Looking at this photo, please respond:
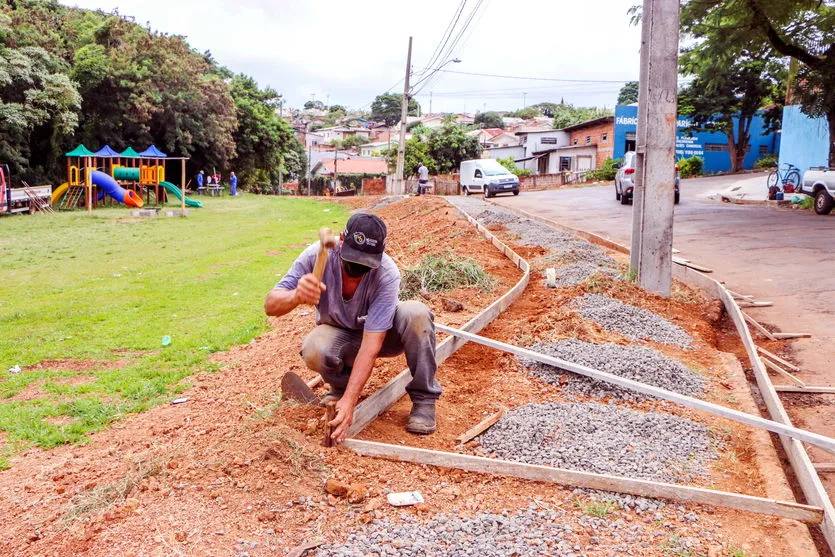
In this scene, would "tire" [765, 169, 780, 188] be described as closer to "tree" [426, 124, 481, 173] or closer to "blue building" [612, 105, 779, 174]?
"blue building" [612, 105, 779, 174]

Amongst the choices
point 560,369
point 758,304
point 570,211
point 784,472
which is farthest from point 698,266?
point 570,211

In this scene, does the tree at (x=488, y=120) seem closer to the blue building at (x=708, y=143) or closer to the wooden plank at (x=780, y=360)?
the blue building at (x=708, y=143)

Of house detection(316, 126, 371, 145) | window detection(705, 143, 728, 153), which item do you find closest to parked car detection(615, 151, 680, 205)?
window detection(705, 143, 728, 153)

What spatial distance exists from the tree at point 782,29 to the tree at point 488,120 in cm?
8422

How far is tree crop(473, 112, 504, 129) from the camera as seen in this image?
338 feet

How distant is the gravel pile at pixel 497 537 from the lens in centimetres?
298

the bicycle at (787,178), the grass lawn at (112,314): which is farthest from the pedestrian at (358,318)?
the bicycle at (787,178)

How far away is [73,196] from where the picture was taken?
2786cm

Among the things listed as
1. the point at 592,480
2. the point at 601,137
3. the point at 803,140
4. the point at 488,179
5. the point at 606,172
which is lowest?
the point at 592,480

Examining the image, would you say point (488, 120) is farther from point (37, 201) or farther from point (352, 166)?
point (37, 201)

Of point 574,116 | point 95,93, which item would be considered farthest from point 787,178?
point 574,116

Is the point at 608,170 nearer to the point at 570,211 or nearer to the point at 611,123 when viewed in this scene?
the point at 611,123

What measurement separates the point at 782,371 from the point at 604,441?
2454 mm

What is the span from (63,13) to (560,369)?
3766 centimetres
